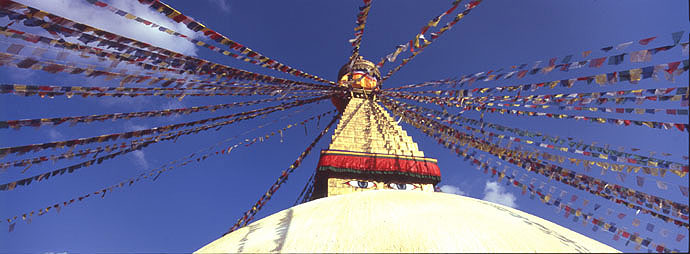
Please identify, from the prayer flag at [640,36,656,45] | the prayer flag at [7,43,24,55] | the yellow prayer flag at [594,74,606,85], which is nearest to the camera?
the prayer flag at [640,36,656,45]

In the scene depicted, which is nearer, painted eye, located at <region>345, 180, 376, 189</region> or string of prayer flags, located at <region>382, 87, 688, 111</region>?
string of prayer flags, located at <region>382, 87, 688, 111</region>

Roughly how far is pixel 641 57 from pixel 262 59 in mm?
5922

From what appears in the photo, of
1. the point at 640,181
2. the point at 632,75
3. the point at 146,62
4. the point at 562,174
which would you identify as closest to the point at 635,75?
the point at 632,75

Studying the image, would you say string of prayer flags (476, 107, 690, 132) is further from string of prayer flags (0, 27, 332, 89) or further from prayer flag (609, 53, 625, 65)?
string of prayer flags (0, 27, 332, 89)

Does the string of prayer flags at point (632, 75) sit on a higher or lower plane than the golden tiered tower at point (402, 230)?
higher

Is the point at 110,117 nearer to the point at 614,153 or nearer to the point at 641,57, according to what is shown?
the point at 641,57

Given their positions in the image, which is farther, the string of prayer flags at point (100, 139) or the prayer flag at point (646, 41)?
the string of prayer flags at point (100, 139)

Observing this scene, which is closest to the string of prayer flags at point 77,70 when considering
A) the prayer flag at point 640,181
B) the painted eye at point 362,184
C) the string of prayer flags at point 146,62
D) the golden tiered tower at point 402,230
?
the string of prayer flags at point 146,62

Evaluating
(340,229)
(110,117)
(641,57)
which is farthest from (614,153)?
(110,117)

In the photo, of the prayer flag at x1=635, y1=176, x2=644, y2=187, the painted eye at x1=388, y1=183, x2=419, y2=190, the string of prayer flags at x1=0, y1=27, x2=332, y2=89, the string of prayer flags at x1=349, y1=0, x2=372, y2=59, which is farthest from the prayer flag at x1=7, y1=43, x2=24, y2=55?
the prayer flag at x1=635, y1=176, x2=644, y2=187

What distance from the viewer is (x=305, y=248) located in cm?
280

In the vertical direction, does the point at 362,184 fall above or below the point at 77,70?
below

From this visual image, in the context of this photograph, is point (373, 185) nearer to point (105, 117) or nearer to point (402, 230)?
point (402, 230)

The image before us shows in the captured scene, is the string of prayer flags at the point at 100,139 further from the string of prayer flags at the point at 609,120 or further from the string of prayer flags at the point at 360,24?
the string of prayer flags at the point at 609,120
